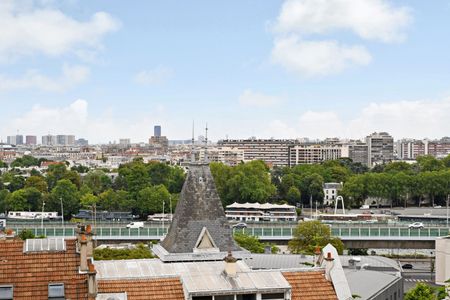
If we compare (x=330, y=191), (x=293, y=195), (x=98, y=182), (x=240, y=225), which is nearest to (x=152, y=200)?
(x=293, y=195)

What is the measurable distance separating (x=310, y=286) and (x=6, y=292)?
8.27m

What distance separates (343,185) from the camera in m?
151

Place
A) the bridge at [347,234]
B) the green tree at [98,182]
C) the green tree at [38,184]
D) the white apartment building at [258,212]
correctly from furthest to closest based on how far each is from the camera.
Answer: the green tree at [98,182]
the green tree at [38,184]
the white apartment building at [258,212]
the bridge at [347,234]

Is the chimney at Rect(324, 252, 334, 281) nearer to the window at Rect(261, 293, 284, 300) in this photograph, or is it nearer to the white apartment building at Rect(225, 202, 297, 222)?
the window at Rect(261, 293, 284, 300)

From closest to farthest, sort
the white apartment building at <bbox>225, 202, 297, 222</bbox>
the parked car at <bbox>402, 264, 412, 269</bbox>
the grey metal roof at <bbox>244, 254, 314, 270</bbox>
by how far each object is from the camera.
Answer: the grey metal roof at <bbox>244, 254, 314, 270</bbox> → the parked car at <bbox>402, 264, 412, 269</bbox> → the white apartment building at <bbox>225, 202, 297, 222</bbox>

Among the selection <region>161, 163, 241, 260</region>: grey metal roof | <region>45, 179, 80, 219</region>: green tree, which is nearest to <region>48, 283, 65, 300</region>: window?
<region>161, 163, 241, 260</region>: grey metal roof

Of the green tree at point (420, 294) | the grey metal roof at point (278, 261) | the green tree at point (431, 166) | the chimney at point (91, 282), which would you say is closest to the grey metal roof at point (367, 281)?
the grey metal roof at point (278, 261)

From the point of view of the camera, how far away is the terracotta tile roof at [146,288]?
2398cm

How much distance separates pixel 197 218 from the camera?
30.1 m

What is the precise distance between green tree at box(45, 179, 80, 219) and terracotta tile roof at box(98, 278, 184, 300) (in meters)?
103

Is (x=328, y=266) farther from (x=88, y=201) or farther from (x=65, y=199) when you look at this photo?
(x=65, y=199)

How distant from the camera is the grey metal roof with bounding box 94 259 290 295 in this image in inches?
958

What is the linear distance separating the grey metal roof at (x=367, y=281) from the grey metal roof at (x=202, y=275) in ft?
50.7

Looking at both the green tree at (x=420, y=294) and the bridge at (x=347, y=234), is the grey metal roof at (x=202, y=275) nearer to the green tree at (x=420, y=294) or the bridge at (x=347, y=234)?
the green tree at (x=420, y=294)
